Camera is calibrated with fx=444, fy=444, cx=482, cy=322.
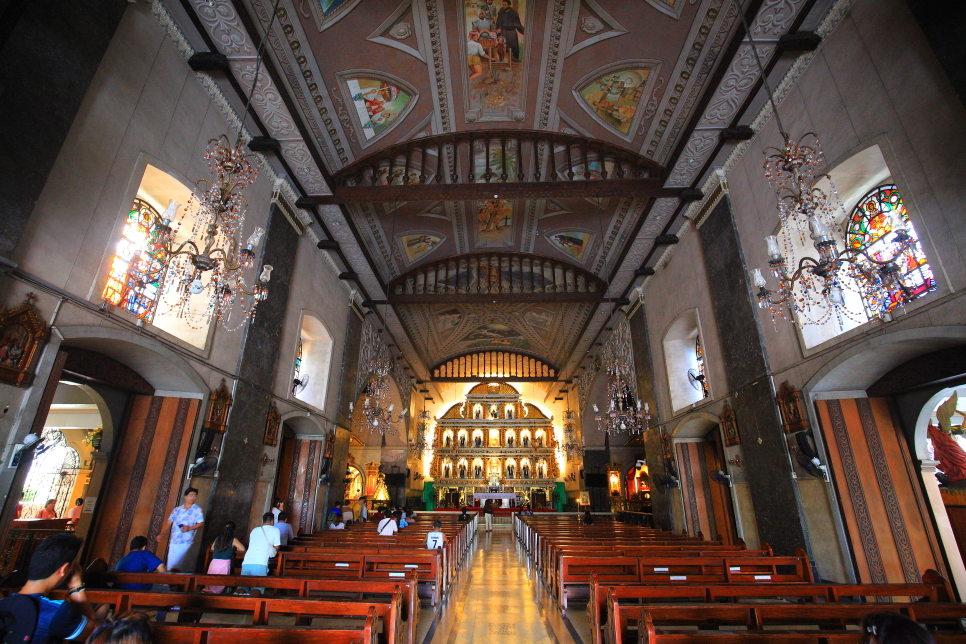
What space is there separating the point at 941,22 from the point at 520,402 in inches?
1001

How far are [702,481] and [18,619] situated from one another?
1150 centimetres

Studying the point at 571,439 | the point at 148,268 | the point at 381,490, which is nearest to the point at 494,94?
the point at 148,268

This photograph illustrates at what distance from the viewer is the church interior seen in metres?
4.07

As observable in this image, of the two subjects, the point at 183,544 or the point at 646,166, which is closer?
the point at 183,544

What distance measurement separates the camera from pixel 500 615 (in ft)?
17.5

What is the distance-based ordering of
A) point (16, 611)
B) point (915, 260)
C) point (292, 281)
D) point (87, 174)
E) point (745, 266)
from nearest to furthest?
point (16, 611) < point (87, 174) < point (915, 260) < point (745, 266) < point (292, 281)

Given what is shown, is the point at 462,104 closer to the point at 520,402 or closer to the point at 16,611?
the point at 16,611

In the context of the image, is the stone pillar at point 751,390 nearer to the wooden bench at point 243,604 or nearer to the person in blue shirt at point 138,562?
the wooden bench at point 243,604

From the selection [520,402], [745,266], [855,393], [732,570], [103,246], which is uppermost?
[520,402]

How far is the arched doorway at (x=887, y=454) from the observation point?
5.33 m

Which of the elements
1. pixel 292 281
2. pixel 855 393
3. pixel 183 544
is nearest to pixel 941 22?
pixel 855 393

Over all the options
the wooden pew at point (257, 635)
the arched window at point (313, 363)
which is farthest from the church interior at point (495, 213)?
the arched window at point (313, 363)

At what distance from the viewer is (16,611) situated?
6.26 ft

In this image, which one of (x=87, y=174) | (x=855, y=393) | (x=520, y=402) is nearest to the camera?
(x=87, y=174)
